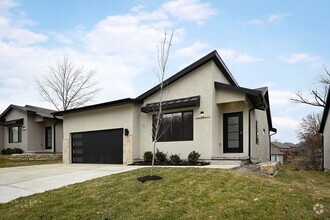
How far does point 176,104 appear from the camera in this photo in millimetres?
13484

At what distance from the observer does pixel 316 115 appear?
3238 centimetres

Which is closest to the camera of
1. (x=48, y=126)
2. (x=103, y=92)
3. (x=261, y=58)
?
(x=261, y=58)

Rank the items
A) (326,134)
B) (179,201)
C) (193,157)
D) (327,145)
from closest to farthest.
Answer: (179,201)
(193,157)
(327,145)
(326,134)

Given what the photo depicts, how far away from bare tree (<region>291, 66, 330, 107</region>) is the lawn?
27.2 meters

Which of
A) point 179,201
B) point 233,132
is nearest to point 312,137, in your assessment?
point 233,132

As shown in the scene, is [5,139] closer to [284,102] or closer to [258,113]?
[258,113]

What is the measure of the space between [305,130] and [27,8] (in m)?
30.4

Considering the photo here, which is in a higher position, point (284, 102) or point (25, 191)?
point (284, 102)

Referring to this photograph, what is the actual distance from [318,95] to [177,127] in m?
24.3

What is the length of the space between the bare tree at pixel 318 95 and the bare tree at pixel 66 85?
23.4 meters

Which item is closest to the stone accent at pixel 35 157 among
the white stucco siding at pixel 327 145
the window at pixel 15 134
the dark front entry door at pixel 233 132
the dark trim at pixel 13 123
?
the window at pixel 15 134

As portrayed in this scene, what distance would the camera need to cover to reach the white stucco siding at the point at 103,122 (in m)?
15.2

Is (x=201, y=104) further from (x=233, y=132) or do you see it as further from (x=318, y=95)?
(x=318, y=95)

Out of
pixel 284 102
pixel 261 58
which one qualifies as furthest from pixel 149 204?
pixel 284 102
